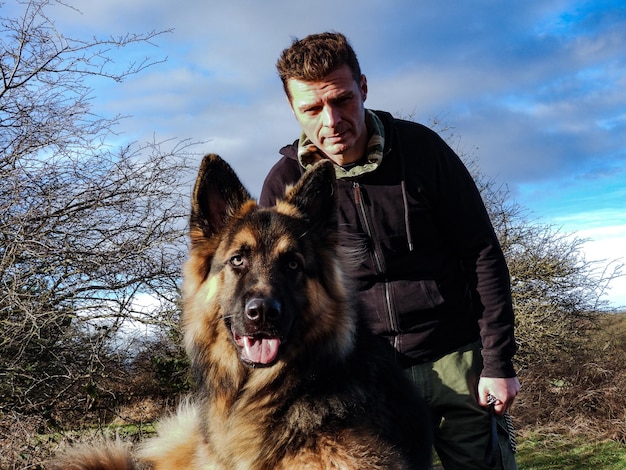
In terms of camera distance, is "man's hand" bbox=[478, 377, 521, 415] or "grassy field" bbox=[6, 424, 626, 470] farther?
"grassy field" bbox=[6, 424, 626, 470]

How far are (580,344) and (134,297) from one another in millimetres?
10152

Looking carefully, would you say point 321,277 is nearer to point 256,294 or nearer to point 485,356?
point 256,294

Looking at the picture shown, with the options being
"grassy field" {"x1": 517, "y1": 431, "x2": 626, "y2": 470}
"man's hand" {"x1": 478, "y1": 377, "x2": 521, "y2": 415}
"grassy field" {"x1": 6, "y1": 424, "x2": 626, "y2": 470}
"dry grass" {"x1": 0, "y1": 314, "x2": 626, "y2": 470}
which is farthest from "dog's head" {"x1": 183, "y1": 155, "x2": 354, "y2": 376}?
"grassy field" {"x1": 517, "y1": 431, "x2": 626, "y2": 470}

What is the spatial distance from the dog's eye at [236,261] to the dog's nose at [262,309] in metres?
0.32

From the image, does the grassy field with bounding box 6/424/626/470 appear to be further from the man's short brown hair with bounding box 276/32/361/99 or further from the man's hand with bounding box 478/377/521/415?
the man's short brown hair with bounding box 276/32/361/99

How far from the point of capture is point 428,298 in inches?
133

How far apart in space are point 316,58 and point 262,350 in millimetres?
1761

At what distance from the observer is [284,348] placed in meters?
2.81

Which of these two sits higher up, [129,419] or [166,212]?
[166,212]

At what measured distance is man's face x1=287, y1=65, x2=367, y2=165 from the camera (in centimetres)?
340

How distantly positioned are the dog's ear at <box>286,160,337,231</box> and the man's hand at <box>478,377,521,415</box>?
1328mm

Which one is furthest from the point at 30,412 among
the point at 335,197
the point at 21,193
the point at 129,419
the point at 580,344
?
the point at 580,344

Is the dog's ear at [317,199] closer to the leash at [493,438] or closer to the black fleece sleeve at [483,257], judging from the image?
the black fleece sleeve at [483,257]

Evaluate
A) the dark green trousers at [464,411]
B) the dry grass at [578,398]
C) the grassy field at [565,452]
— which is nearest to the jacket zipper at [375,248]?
the dark green trousers at [464,411]
